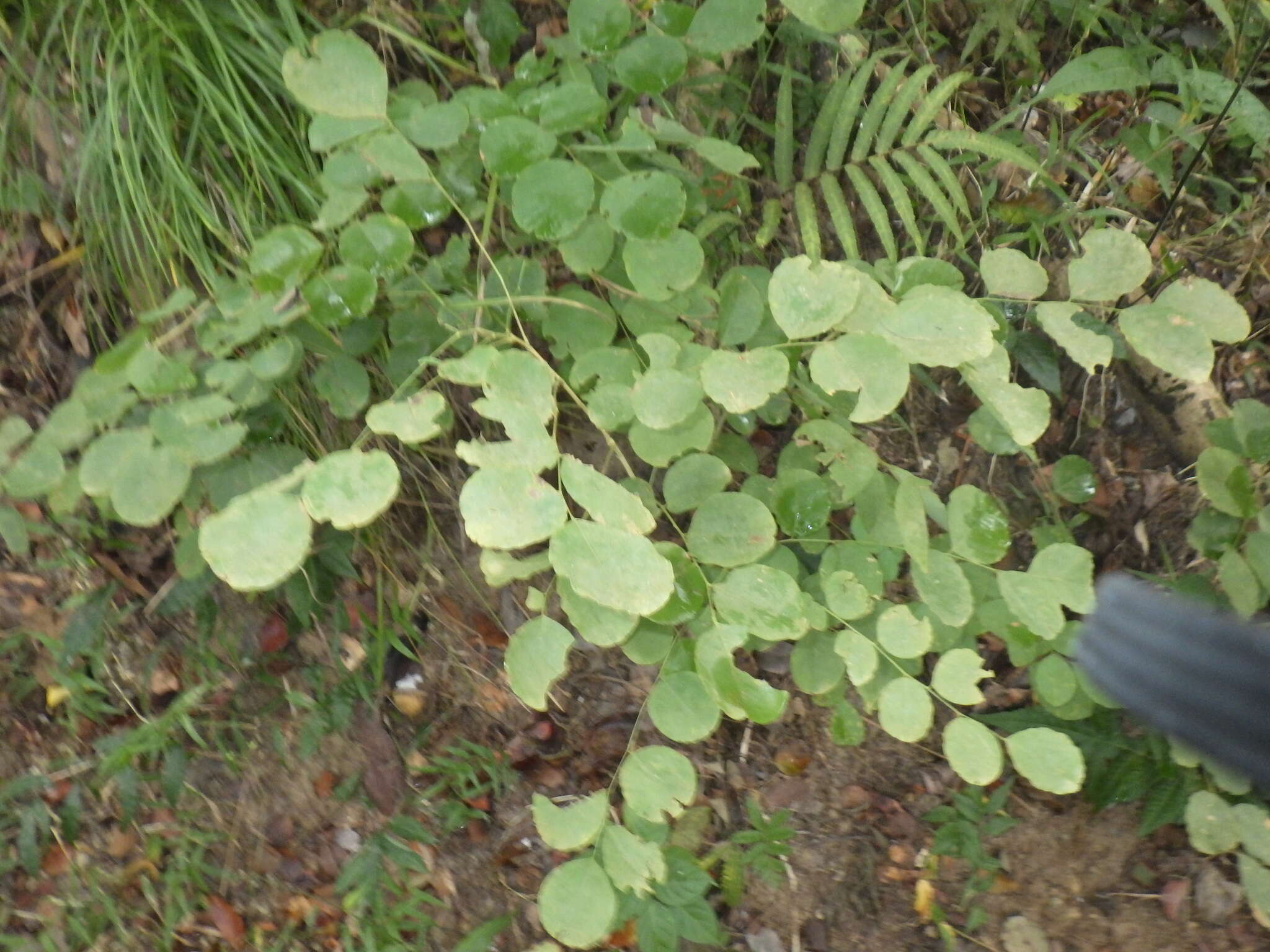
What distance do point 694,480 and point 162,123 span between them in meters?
1.07

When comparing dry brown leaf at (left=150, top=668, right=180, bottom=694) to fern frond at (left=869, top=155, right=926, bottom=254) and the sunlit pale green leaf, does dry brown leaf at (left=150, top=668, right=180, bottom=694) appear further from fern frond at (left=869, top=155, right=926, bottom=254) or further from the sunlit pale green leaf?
fern frond at (left=869, top=155, right=926, bottom=254)

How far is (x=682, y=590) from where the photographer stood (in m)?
1.09

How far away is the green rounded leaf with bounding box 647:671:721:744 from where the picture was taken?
106 centimetres

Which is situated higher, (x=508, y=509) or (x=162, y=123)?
(x=162, y=123)

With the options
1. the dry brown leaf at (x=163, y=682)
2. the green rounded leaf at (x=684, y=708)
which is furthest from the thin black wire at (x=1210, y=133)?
the dry brown leaf at (x=163, y=682)

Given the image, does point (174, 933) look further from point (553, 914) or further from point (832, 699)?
point (832, 699)

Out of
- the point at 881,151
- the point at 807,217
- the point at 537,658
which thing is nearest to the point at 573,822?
the point at 537,658

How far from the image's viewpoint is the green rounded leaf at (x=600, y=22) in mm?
1198

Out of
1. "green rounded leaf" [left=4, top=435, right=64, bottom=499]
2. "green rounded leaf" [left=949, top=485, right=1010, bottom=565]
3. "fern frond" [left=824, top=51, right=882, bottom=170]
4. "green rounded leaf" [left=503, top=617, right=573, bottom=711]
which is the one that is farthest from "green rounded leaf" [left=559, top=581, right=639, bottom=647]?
"fern frond" [left=824, top=51, right=882, bottom=170]

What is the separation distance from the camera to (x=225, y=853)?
5.83 ft

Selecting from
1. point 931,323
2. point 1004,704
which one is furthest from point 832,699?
point 931,323

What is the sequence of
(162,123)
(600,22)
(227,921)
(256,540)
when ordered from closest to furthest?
(256,540) → (600,22) → (162,123) → (227,921)

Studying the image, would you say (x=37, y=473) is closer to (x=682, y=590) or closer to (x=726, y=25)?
(x=682, y=590)

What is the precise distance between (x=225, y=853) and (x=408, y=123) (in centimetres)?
143
